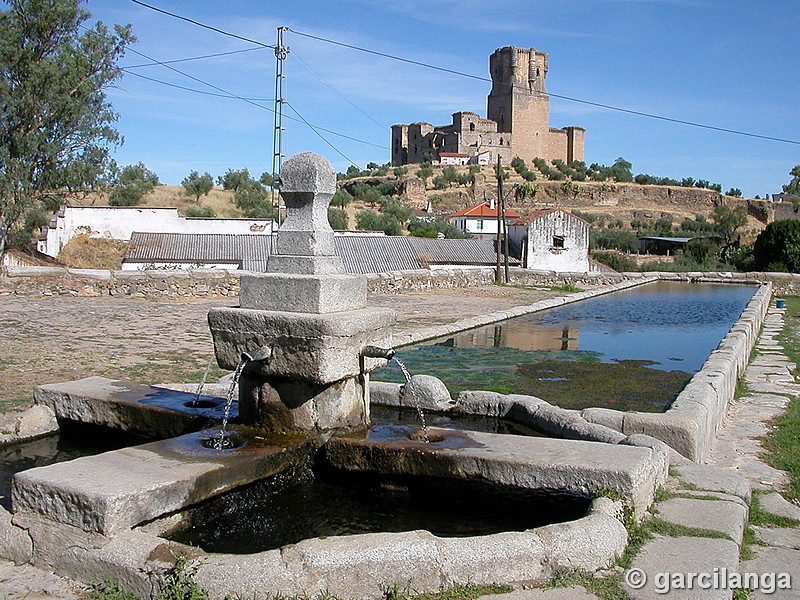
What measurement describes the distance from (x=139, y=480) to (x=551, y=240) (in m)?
30.1

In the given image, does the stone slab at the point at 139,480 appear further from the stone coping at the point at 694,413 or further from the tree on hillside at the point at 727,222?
the tree on hillside at the point at 727,222

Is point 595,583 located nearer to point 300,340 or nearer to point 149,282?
point 300,340

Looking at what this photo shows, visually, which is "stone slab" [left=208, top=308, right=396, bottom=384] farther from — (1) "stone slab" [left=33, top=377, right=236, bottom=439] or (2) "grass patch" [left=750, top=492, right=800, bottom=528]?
(2) "grass patch" [left=750, top=492, right=800, bottom=528]

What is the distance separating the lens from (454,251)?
101ft

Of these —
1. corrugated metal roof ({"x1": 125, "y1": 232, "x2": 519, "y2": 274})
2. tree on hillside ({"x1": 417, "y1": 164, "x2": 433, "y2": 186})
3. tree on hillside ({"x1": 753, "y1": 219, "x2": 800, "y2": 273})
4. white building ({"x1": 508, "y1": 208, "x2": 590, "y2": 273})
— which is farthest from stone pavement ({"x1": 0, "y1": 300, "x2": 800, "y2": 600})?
tree on hillside ({"x1": 417, "y1": 164, "x2": 433, "y2": 186})

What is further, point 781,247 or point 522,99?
point 522,99

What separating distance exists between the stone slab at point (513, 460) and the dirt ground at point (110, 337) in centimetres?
333

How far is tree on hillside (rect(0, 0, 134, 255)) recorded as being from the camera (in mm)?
21766

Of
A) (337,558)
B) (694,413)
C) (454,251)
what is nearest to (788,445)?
(694,413)

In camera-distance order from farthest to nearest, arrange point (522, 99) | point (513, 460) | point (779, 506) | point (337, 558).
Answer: point (522, 99), point (779, 506), point (513, 460), point (337, 558)

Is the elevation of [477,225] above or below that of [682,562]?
above

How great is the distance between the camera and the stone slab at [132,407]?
17.5 ft

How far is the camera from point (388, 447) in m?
4.59

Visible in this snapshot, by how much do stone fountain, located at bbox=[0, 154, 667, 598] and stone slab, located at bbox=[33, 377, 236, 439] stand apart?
1cm
